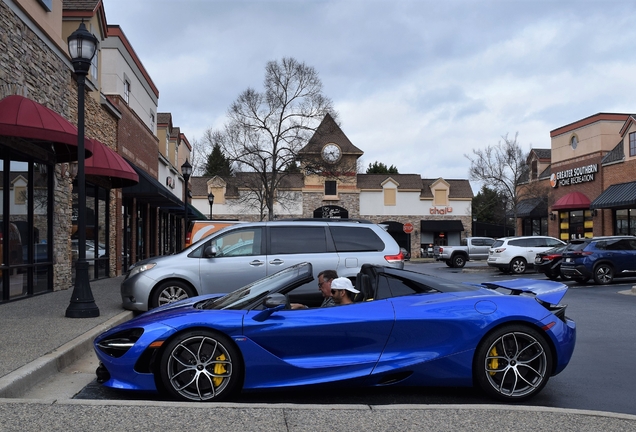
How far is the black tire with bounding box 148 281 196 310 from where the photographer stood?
1072 centimetres

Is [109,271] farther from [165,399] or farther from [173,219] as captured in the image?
[173,219]

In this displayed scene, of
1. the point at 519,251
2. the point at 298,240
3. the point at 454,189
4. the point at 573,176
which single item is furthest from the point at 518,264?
the point at 454,189

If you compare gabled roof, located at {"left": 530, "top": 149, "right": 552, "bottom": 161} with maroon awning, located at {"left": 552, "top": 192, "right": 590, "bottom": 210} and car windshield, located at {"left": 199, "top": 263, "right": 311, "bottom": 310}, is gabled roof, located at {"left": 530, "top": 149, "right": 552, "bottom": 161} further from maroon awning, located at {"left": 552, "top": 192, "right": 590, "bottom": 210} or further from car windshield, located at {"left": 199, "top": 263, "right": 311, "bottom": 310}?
car windshield, located at {"left": 199, "top": 263, "right": 311, "bottom": 310}

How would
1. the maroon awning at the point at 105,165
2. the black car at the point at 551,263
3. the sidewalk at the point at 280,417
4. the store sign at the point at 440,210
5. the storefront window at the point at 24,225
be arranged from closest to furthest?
the sidewalk at the point at 280,417, the storefront window at the point at 24,225, the maroon awning at the point at 105,165, the black car at the point at 551,263, the store sign at the point at 440,210

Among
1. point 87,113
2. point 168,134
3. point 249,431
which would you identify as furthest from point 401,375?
point 168,134

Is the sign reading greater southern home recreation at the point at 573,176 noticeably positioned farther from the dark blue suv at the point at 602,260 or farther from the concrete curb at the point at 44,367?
the concrete curb at the point at 44,367

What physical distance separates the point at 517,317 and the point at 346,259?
529cm

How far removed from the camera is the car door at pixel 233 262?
1067 cm

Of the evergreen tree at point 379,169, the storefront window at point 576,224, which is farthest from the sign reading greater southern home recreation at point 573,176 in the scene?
the evergreen tree at point 379,169

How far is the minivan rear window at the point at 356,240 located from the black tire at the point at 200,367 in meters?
5.64

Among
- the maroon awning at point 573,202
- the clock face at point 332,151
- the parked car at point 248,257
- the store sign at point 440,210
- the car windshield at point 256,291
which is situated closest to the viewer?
the car windshield at point 256,291

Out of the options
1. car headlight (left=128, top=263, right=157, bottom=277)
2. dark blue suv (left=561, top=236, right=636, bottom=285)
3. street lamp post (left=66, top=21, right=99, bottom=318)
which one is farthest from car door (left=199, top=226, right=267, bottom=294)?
dark blue suv (left=561, top=236, right=636, bottom=285)

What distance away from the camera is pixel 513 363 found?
5406 mm

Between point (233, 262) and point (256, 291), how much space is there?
196 inches
